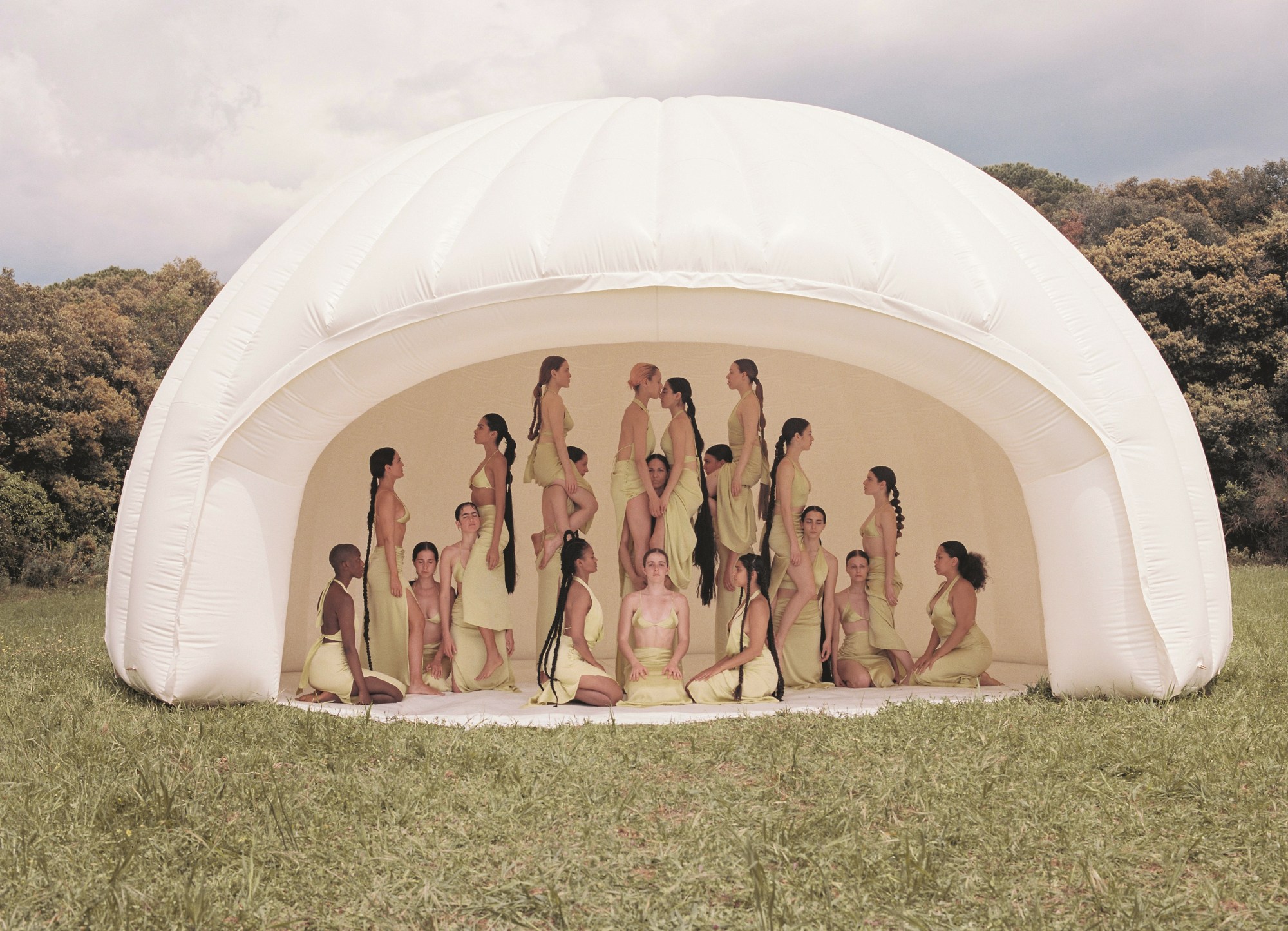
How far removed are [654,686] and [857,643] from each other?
5.72ft

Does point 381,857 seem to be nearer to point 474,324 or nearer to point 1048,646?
point 474,324

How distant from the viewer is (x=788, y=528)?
691 centimetres

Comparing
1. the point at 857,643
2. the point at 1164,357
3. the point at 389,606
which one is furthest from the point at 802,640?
the point at 1164,357

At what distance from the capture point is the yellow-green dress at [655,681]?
6.16 m

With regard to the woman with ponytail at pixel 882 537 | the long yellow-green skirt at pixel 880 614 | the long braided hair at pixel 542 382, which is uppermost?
the long braided hair at pixel 542 382

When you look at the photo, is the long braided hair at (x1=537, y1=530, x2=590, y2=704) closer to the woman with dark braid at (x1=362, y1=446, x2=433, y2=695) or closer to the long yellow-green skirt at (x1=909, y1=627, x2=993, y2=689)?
the woman with dark braid at (x1=362, y1=446, x2=433, y2=695)

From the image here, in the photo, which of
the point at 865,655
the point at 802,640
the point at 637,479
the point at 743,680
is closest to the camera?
the point at 743,680

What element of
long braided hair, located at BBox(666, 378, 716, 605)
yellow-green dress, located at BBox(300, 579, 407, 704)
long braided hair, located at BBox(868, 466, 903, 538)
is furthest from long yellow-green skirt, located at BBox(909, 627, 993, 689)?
yellow-green dress, located at BBox(300, 579, 407, 704)

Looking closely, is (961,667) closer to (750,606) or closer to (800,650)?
(800,650)

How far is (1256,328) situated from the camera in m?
19.1

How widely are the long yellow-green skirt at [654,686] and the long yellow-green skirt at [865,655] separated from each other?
1.44m

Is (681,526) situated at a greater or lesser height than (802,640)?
greater

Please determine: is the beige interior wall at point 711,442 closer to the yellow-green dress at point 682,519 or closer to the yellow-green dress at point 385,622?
the yellow-green dress at point 385,622

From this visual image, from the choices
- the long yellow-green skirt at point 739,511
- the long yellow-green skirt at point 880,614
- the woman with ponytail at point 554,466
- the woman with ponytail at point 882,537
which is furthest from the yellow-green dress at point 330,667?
the woman with ponytail at point 882,537
